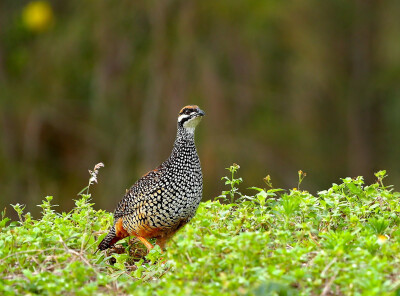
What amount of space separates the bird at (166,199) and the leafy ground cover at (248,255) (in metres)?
0.18

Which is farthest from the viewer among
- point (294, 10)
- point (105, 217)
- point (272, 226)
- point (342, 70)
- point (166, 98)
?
point (342, 70)

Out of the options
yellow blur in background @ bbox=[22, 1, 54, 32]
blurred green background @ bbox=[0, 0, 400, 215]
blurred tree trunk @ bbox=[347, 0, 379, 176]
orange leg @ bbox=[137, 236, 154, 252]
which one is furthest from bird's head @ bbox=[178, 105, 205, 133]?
blurred tree trunk @ bbox=[347, 0, 379, 176]

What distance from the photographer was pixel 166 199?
21.5 feet

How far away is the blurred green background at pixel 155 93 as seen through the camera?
16.0 meters

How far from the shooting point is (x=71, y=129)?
17.1 metres

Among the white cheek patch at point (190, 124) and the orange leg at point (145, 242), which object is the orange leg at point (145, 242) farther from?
the white cheek patch at point (190, 124)

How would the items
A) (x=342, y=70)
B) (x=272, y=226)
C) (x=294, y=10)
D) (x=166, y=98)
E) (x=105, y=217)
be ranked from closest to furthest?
1. (x=272, y=226)
2. (x=105, y=217)
3. (x=166, y=98)
4. (x=294, y=10)
5. (x=342, y=70)

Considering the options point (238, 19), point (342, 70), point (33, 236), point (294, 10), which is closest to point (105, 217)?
point (33, 236)

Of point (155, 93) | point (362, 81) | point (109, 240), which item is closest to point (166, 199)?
point (109, 240)

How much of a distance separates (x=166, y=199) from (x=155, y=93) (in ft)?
32.1

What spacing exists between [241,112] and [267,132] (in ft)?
2.62

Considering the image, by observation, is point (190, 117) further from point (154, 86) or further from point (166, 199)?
point (154, 86)

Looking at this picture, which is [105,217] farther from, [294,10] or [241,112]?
[294,10]

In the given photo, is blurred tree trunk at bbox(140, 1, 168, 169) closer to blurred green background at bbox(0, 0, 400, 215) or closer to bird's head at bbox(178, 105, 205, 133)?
blurred green background at bbox(0, 0, 400, 215)
